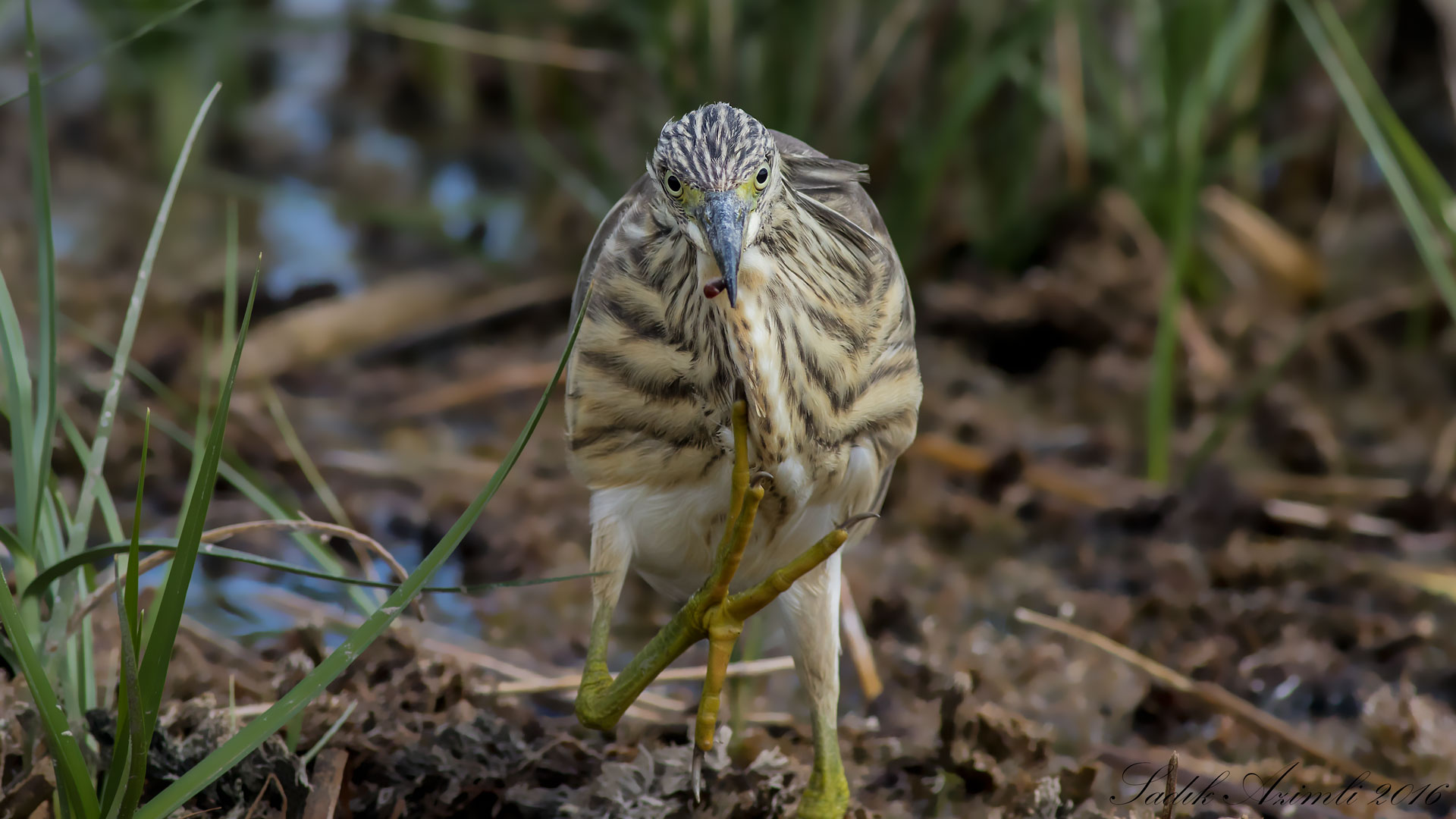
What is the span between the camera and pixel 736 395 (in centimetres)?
223

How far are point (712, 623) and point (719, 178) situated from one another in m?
0.67

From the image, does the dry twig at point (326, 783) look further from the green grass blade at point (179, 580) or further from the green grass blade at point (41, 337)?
the green grass blade at point (41, 337)

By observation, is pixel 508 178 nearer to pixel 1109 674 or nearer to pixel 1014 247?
pixel 1014 247

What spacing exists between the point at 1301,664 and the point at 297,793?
2.29 meters

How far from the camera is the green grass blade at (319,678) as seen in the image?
184cm

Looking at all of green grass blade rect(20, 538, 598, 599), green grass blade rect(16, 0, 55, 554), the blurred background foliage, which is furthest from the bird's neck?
the blurred background foliage

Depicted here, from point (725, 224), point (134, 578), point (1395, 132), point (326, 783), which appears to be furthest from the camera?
point (1395, 132)

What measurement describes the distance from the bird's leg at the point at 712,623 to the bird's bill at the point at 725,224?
0.22 meters

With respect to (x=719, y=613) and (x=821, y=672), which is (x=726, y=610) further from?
(x=821, y=672)

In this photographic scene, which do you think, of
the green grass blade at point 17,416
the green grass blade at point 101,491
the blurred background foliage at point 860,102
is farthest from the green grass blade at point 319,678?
the blurred background foliage at point 860,102

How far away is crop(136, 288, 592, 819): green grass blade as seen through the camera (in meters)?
1.84

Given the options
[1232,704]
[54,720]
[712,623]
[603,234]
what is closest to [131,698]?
[54,720]

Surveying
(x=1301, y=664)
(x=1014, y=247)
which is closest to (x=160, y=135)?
(x=1014, y=247)

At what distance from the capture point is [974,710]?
8.82ft
